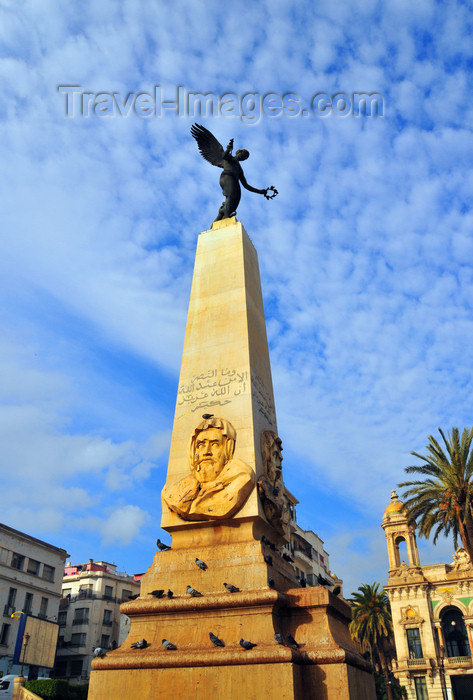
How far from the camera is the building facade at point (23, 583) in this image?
33.7m

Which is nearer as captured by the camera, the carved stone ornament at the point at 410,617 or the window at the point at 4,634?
the window at the point at 4,634

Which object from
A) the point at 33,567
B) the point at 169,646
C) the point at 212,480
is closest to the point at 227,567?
the point at 169,646

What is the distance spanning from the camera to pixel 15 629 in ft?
113

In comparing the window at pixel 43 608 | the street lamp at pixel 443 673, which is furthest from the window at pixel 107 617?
the street lamp at pixel 443 673

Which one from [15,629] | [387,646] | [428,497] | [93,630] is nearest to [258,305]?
[428,497]

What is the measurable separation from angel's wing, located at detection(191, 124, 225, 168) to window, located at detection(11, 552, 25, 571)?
30.2m

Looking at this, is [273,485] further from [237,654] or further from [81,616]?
[81,616]

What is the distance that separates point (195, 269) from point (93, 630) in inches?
1664

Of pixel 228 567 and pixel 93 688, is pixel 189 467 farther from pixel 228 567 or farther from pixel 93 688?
pixel 93 688

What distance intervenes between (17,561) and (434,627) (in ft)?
109

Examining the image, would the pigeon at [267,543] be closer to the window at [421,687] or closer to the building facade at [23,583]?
the building facade at [23,583]

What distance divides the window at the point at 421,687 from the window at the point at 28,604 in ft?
99.9

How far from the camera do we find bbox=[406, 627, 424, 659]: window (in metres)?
46.8

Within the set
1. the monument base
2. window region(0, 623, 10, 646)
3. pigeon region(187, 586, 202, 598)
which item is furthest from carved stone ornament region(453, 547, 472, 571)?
pigeon region(187, 586, 202, 598)
